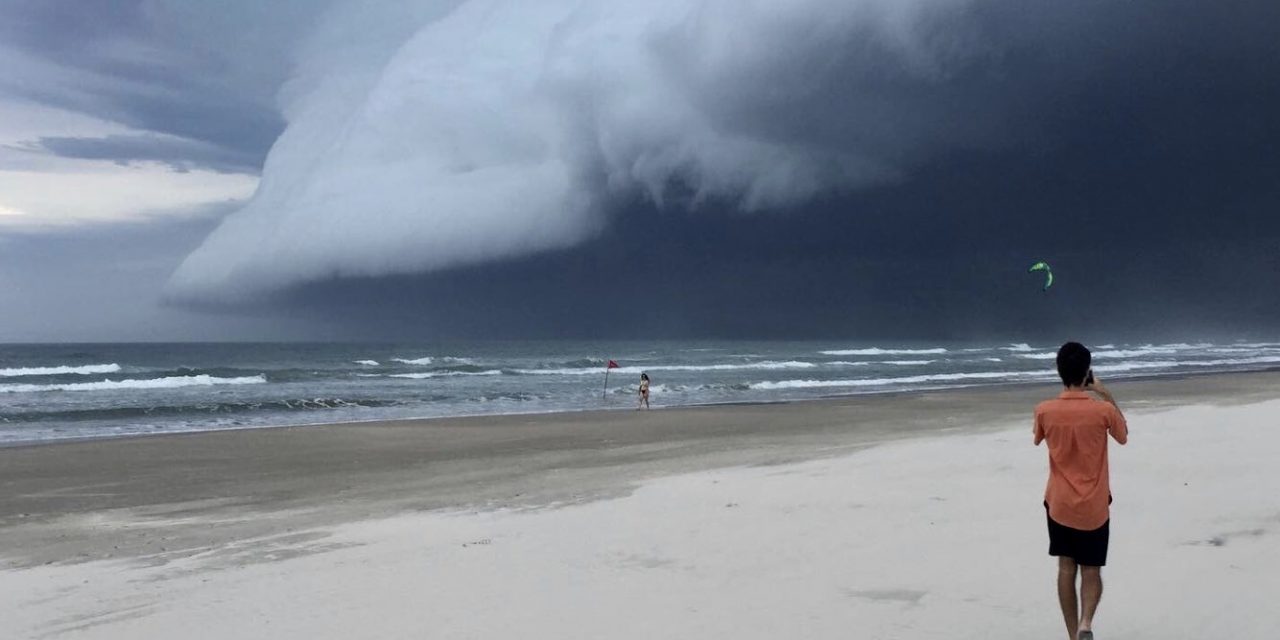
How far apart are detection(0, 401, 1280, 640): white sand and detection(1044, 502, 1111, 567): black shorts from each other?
0.74m

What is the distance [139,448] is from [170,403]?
14.5 m

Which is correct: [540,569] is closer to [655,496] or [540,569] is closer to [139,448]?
[655,496]

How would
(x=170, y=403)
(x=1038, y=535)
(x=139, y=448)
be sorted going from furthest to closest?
(x=170, y=403) → (x=139, y=448) → (x=1038, y=535)

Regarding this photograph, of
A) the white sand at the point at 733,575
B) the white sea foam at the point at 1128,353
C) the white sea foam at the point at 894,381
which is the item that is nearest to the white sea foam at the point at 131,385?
the white sea foam at the point at 894,381

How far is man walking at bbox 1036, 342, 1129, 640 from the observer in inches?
190

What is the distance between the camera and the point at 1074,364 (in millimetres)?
4926

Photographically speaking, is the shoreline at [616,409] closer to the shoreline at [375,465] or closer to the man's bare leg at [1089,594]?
the shoreline at [375,465]

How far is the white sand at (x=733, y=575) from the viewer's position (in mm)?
5785

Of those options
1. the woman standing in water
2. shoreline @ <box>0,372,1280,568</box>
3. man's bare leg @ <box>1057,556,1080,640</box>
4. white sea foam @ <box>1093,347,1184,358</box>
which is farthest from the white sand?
white sea foam @ <box>1093,347,1184,358</box>

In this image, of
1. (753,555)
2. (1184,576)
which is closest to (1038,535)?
(1184,576)

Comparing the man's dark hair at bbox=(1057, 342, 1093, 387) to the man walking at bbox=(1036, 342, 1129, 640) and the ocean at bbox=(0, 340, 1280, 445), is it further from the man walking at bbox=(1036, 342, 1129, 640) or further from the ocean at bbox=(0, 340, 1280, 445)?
the ocean at bbox=(0, 340, 1280, 445)

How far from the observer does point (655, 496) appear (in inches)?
407

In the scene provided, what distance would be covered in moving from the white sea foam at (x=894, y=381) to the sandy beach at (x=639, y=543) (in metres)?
24.4

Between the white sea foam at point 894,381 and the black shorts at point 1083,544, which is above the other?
the black shorts at point 1083,544
